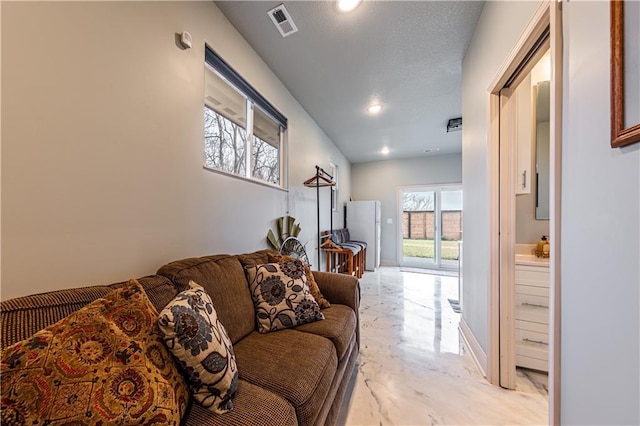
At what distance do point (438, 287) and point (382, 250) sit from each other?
2062 mm

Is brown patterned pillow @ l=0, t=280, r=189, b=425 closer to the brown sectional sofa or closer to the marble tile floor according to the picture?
the brown sectional sofa

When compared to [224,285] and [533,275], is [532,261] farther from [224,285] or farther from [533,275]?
[224,285]

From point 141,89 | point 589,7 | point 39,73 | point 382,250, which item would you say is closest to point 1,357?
point 39,73

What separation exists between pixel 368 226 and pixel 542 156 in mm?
3251

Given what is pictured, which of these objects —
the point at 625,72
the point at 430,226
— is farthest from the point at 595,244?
the point at 430,226

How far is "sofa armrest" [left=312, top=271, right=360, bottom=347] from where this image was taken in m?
1.79

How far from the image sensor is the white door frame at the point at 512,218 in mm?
932

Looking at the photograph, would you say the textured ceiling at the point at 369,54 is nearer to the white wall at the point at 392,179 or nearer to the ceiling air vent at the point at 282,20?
the ceiling air vent at the point at 282,20

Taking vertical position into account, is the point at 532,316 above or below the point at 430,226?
below

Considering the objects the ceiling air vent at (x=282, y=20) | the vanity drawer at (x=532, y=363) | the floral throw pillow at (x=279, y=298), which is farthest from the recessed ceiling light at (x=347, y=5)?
the vanity drawer at (x=532, y=363)

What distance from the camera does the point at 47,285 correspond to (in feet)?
2.91

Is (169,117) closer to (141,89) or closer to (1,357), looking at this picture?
(141,89)

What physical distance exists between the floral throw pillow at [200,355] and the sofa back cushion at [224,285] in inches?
13.3

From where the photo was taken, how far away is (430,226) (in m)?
5.49
